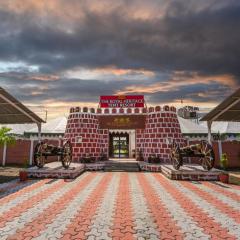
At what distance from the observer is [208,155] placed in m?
11.3

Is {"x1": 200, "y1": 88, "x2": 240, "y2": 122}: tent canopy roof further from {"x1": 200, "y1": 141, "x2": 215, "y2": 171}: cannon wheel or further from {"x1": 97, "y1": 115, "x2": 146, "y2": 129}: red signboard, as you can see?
{"x1": 97, "y1": 115, "x2": 146, "y2": 129}: red signboard

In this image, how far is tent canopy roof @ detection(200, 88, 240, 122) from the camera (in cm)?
1043

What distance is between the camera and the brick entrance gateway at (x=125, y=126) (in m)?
16.0

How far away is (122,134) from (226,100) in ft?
40.0

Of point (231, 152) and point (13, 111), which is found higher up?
point (13, 111)

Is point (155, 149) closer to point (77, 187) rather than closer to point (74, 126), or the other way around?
point (74, 126)

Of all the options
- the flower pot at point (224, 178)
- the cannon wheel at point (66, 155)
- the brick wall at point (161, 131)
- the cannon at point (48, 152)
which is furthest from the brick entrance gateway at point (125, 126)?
→ the flower pot at point (224, 178)

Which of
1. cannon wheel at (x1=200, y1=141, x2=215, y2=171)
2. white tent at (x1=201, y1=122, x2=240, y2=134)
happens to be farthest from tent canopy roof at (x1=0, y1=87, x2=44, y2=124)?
white tent at (x1=201, y1=122, x2=240, y2=134)

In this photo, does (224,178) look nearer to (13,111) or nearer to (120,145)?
(13,111)

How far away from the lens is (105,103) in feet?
56.3

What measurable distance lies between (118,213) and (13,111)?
397 inches

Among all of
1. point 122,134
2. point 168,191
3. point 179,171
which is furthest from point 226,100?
point 122,134

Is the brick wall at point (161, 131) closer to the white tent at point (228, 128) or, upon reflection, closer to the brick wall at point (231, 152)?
the brick wall at point (231, 152)

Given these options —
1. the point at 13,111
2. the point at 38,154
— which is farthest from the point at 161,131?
the point at 13,111
